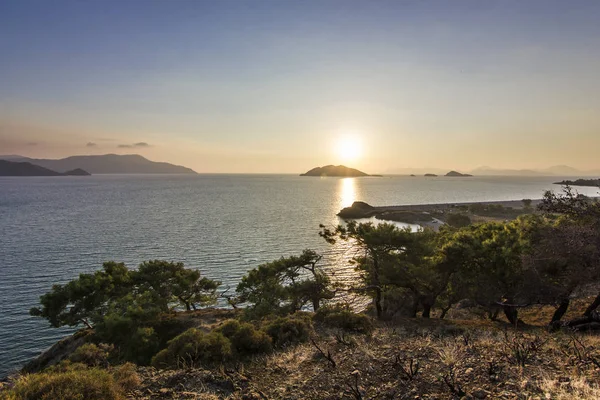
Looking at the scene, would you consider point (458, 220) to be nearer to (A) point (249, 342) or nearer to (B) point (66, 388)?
(A) point (249, 342)

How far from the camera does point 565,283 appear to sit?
1883 centimetres

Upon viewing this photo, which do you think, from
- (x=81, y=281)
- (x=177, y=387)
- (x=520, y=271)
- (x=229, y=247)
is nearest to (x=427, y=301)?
(x=520, y=271)

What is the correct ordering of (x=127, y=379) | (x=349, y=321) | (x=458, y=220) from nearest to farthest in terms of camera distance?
(x=127, y=379) < (x=349, y=321) < (x=458, y=220)

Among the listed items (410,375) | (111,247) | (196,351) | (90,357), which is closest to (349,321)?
(196,351)

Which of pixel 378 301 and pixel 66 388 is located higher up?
pixel 66 388

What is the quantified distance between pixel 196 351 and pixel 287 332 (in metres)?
5.07

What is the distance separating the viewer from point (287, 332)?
17.2 meters

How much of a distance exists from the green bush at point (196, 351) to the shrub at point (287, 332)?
2958 millimetres

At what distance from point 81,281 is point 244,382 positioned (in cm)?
2496

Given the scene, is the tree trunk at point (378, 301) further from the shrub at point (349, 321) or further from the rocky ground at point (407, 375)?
the rocky ground at point (407, 375)

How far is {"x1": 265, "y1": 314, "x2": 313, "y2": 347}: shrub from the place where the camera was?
1669cm

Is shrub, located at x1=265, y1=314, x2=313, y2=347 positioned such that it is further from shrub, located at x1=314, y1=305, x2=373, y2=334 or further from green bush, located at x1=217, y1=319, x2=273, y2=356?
shrub, located at x1=314, y1=305, x2=373, y2=334

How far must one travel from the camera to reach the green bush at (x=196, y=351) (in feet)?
46.8

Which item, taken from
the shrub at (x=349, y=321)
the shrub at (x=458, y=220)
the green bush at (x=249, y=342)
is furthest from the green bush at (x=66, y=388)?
the shrub at (x=458, y=220)
